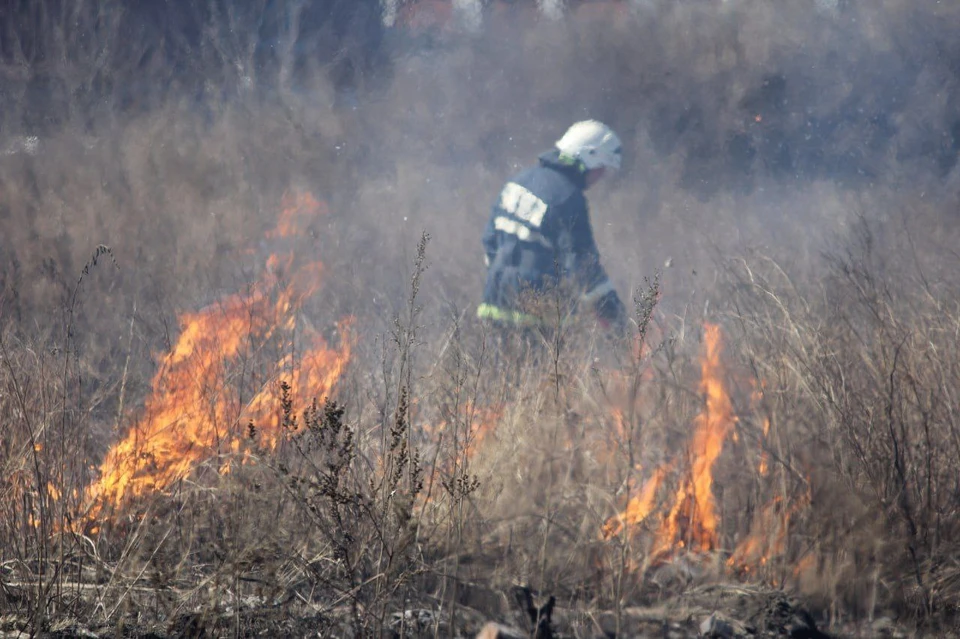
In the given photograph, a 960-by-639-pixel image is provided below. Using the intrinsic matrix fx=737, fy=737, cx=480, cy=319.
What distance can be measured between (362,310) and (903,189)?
27.7 feet

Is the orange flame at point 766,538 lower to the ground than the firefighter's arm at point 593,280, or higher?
lower

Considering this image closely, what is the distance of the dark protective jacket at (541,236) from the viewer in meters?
5.68

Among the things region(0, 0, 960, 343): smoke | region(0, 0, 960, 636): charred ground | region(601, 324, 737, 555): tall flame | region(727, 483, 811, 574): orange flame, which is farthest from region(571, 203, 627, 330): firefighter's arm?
region(0, 0, 960, 343): smoke

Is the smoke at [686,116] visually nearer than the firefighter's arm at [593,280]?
No

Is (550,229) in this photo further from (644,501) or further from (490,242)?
(644,501)

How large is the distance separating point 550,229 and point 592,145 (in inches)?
35.9

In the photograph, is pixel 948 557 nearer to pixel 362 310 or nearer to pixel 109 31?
pixel 362 310

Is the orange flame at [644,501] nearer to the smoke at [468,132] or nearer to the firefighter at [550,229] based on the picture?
the firefighter at [550,229]

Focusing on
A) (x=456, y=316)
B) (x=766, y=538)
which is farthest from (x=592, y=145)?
(x=766, y=538)

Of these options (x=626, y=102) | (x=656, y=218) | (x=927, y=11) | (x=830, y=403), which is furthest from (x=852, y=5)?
(x=830, y=403)

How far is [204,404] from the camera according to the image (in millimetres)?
4055

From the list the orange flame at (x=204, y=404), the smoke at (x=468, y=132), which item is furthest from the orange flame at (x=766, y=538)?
the smoke at (x=468, y=132)

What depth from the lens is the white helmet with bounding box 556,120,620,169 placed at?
618 cm

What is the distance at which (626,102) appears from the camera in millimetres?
13305
